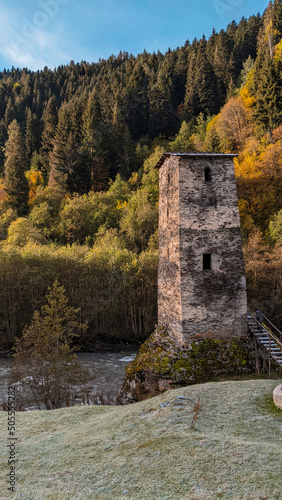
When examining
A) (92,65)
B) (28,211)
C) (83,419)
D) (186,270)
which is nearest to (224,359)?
(186,270)

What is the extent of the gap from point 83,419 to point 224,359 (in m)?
7.27

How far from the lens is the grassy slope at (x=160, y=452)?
5.60 m

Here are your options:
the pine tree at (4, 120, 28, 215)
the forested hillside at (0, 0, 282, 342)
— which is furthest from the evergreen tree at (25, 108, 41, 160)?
the pine tree at (4, 120, 28, 215)

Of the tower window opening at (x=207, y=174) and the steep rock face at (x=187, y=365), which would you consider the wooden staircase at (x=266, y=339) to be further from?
the tower window opening at (x=207, y=174)

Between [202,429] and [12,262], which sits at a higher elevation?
[12,262]

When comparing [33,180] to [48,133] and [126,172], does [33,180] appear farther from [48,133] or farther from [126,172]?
[126,172]

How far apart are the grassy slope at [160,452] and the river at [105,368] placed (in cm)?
1020

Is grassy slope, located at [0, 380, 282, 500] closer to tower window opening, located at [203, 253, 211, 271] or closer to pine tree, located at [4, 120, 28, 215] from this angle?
tower window opening, located at [203, 253, 211, 271]

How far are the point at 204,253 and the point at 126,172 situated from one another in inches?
1618

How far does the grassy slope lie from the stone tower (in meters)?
5.26

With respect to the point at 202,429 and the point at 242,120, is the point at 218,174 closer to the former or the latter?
the point at 202,429

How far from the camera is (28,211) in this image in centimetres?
4934

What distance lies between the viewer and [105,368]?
24.5 m

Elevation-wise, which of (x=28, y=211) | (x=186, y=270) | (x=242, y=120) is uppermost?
(x=242, y=120)
